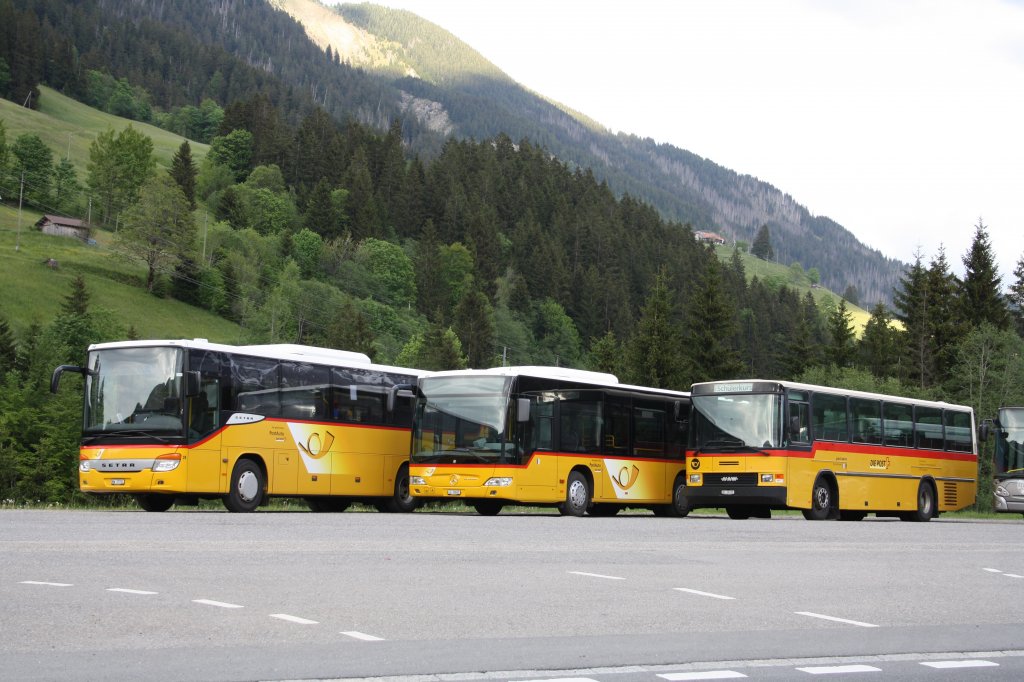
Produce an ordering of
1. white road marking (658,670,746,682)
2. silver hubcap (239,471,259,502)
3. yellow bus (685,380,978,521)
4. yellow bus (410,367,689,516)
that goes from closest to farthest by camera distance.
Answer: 1. white road marking (658,670,746,682)
2. silver hubcap (239,471,259,502)
3. yellow bus (410,367,689,516)
4. yellow bus (685,380,978,521)

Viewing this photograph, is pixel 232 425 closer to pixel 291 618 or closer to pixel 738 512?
pixel 738 512

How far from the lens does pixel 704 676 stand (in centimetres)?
841

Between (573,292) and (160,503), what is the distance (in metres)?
151

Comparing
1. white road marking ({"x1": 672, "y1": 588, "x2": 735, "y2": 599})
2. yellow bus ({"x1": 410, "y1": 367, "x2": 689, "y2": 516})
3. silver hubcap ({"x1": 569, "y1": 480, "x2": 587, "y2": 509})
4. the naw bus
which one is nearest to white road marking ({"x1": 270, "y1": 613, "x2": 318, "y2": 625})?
white road marking ({"x1": 672, "y1": 588, "x2": 735, "y2": 599})

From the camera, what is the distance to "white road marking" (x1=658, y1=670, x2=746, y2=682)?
832 centimetres

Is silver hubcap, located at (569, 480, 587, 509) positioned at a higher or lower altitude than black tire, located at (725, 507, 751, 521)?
higher

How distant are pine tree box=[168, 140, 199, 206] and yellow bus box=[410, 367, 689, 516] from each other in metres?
138

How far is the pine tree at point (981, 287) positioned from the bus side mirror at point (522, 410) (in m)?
80.9

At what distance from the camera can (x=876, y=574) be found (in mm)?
15867

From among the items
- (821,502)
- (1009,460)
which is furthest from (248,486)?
(1009,460)

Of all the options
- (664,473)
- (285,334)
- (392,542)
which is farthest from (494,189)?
(392,542)

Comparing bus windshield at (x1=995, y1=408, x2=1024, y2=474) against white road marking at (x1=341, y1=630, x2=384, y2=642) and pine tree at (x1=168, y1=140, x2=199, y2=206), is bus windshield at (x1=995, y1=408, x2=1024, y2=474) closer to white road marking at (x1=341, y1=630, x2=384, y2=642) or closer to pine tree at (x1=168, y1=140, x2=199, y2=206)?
white road marking at (x1=341, y1=630, x2=384, y2=642)

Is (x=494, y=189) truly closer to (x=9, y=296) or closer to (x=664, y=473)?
(x=9, y=296)

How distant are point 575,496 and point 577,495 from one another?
0.08 m
